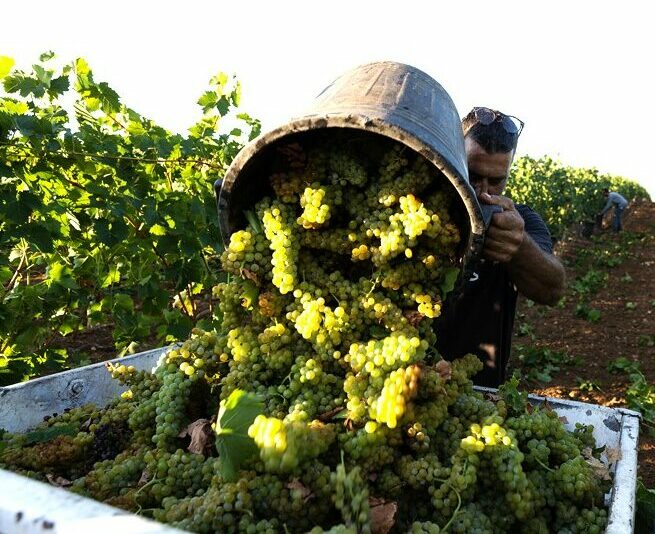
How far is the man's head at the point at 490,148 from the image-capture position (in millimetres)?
3074

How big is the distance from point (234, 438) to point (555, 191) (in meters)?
18.2

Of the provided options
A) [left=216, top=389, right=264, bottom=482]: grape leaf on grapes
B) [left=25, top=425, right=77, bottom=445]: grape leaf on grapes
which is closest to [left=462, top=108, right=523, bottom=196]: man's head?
[left=216, top=389, right=264, bottom=482]: grape leaf on grapes

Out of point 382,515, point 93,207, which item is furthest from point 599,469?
point 93,207

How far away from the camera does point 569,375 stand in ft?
24.5

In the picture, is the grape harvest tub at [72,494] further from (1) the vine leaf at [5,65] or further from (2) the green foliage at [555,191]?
(2) the green foliage at [555,191]

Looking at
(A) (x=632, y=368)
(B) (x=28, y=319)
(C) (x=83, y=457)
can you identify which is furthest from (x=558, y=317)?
(C) (x=83, y=457)

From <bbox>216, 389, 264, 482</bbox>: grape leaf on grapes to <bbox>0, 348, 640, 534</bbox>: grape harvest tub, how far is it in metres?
0.59

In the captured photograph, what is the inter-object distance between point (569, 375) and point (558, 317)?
2.98 m

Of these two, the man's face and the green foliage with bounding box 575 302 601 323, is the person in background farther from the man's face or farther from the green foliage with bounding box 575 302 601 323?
the man's face

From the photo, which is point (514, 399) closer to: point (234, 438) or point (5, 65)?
point (234, 438)

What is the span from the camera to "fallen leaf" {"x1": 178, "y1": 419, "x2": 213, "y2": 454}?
1.70 m

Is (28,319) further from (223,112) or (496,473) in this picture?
(496,473)

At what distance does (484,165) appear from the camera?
3102 millimetres

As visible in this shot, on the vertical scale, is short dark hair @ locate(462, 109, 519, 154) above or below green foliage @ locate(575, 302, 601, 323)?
below
